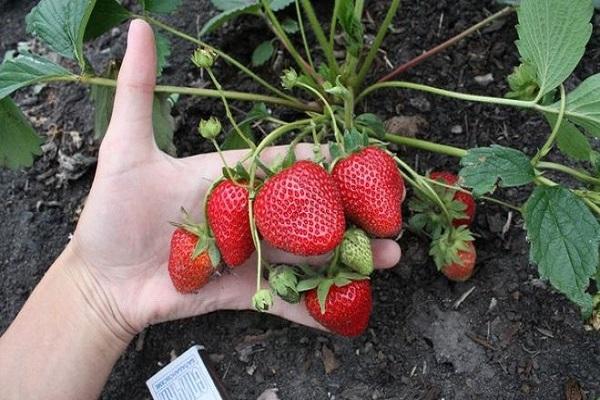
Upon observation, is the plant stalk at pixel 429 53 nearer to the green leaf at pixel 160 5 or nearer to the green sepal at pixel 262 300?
the green leaf at pixel 160 5

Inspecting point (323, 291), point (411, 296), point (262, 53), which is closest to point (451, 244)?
point (411, 296)

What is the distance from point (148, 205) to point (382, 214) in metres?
0.46

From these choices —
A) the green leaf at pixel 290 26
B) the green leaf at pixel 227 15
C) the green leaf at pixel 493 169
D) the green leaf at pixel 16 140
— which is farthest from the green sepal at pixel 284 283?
the green leaf at pixel 290 26

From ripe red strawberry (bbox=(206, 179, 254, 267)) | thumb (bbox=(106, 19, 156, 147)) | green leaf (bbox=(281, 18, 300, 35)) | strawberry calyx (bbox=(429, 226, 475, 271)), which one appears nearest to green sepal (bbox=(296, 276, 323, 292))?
ripe red strawberry (bbox=(206, 179, 254, 267))

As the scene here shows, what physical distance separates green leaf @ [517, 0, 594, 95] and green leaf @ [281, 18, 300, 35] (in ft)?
2.21

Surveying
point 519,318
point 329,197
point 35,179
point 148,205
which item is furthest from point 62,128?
point 519,318

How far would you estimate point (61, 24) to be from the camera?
1.25 m

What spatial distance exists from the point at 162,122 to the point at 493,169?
684 mm

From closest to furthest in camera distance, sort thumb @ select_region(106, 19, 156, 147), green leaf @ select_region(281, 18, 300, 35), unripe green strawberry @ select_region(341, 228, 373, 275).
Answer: unripe green strawberry @ select_region(341, 228, 373, 275) → thumb @ select_region(106, 19, 156, 147) → green leaf @ select_region(281, 18, 300, 35)

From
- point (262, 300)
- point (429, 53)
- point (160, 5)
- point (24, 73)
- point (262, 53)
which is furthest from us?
point (262, 53)

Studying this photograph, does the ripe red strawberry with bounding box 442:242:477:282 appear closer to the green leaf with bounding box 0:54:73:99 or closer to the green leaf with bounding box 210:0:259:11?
the green leaf with bounding box 210:0:259:11

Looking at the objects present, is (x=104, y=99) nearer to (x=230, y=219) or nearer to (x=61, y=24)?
(x=61, y=24)

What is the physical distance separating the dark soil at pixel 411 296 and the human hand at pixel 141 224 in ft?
0.41

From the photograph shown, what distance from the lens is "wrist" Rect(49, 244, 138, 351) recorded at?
51.6 inches
